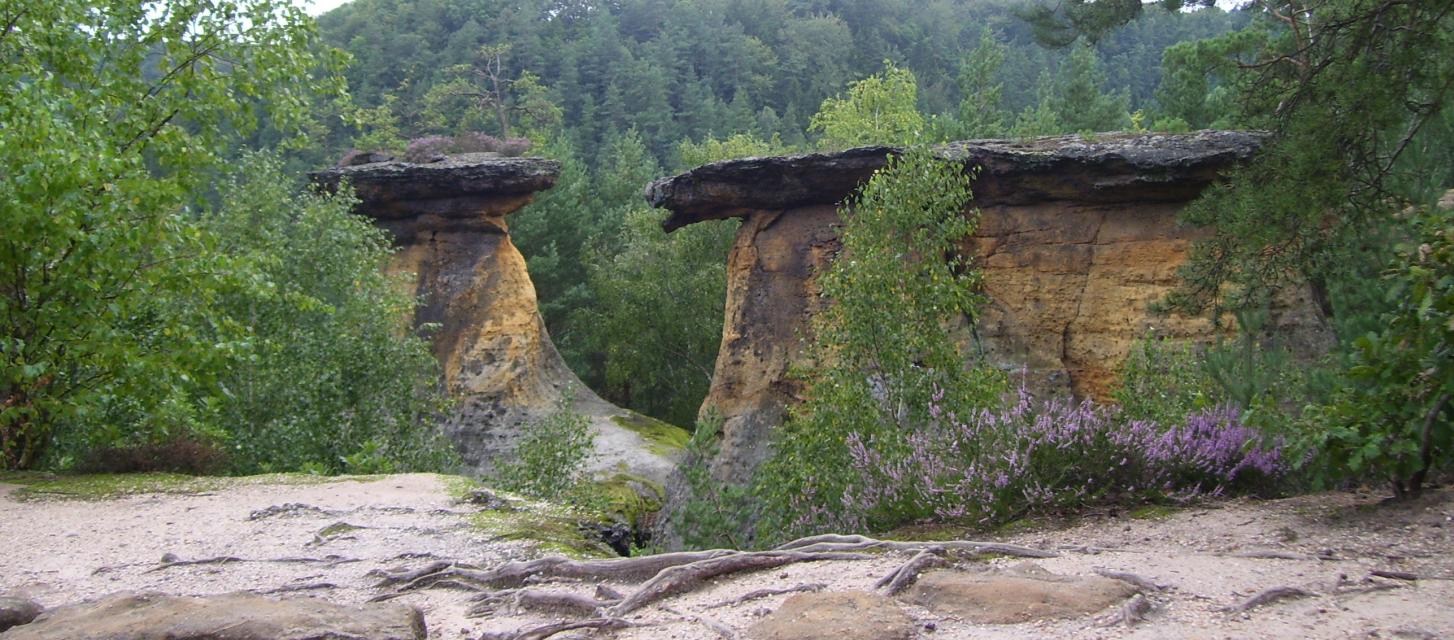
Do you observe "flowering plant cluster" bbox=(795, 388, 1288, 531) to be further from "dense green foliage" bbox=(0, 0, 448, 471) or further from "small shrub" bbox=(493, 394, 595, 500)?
"dense green foliage" bbox=(0, 0, 448, 471)

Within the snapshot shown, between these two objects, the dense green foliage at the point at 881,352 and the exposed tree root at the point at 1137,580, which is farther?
the dense green foliage at the point at 881,352

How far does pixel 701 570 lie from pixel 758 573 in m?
0.31

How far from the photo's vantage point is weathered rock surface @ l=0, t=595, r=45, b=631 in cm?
490

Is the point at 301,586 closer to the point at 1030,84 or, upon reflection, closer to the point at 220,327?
the point at 220,327

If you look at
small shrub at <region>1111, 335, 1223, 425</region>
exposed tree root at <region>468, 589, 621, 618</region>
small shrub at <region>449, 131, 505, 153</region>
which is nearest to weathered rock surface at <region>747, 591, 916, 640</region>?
exposed tree root at <region>468, 589, 621, 618</region>

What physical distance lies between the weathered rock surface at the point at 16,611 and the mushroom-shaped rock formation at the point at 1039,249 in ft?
35.5

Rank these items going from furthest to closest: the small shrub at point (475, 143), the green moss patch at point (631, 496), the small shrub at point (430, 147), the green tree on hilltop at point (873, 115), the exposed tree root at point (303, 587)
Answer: the green tree on hilltop at point (873, 115) → the small shrub at point (475, 143) → the small shrub at point (430, 147) → the green moss patch at point (631, 496) → the exposed tree root at point (303, 587)

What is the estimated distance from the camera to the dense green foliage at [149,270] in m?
9.70

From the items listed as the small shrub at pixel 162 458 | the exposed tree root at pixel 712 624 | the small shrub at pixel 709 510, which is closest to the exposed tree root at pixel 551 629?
the exposed tree root at pixel 712 624

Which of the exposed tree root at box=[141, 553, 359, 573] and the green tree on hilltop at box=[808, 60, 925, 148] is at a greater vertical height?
the green tree on hilltop at box=[808, 60, 925, 148]

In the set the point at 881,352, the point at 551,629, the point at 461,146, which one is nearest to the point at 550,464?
the point at 881,352

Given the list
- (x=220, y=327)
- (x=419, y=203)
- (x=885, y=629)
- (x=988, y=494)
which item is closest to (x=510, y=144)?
(x=419, y=203)

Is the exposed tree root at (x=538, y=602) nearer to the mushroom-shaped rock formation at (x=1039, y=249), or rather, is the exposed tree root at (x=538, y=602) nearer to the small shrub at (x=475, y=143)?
the mushroom-shaped rock formation at (x=1039, y=249)

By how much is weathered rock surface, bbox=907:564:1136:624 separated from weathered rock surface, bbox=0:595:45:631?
3789 mm
